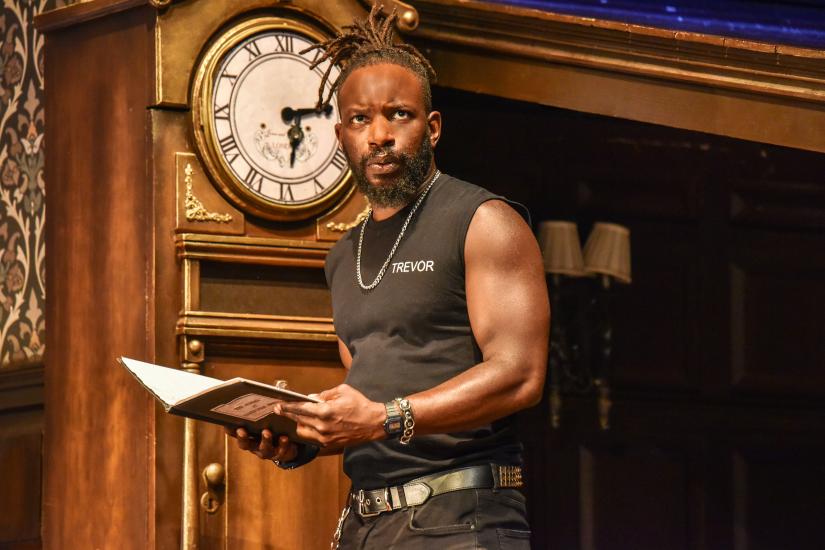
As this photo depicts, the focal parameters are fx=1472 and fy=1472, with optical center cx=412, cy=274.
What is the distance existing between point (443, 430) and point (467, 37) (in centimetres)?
191

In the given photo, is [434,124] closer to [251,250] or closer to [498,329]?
[498,329]

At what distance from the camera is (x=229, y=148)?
393cm

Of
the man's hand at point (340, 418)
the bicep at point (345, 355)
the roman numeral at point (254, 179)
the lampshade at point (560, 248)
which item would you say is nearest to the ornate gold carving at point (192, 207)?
the roman numeral at point (254, 179)

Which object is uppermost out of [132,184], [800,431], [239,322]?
[132,184]

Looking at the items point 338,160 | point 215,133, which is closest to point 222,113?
point 215,133

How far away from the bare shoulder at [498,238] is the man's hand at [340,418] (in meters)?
0.36

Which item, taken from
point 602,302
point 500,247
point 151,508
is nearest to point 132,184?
point 151,508

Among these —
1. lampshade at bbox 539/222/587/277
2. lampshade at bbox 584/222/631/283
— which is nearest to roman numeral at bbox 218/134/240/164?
lampshade at bbox 539/222/587/277

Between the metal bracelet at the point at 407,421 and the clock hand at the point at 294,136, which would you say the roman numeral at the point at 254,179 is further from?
the metal bracelet at the point at 407,421

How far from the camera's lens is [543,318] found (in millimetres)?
2713

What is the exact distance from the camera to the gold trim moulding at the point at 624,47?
158 inches

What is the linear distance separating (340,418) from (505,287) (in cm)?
41

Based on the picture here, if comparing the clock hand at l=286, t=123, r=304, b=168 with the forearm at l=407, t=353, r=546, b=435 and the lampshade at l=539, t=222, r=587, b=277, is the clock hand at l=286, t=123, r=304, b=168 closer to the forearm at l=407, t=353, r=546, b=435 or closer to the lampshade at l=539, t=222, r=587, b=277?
the lampshade at l=539, t=222, r=587, b=277

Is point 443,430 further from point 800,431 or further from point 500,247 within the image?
point 800,431
